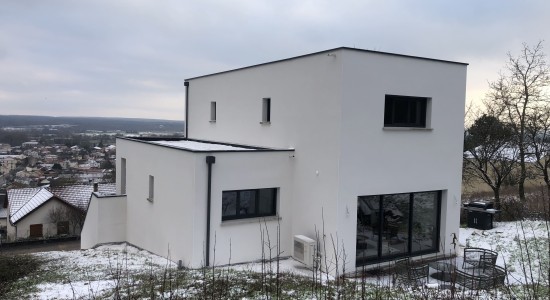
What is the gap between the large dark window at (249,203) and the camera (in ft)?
37.3

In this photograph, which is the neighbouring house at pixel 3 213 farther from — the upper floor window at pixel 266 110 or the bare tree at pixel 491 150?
the bare tree at pixel 491 150

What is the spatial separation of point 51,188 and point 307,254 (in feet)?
102

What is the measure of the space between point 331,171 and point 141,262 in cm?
559

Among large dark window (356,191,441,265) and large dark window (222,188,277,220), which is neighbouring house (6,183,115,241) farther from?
large dark window (356,191,441,265)

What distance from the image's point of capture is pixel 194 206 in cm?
1077

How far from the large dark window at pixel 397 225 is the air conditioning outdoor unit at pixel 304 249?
1.17 metres

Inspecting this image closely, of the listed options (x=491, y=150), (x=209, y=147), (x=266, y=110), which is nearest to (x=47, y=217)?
(x=209, y=147)

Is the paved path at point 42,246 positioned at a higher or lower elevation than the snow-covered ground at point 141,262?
lower

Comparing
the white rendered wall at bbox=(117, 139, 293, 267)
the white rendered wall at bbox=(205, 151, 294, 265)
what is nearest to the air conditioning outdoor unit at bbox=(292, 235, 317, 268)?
the white rendered wall at bbox=(205, 151, 294, 265)

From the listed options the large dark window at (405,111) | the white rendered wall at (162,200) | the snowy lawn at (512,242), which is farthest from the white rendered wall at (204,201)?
the snowy lawn at (512,242)

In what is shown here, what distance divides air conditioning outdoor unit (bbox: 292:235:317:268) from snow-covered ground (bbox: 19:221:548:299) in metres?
0.20

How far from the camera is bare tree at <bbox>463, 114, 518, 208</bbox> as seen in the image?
20.4 metres

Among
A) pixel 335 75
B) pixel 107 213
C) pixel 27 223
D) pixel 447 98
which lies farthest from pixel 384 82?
pixel 27 223

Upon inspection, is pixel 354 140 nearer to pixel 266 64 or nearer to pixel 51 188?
pixel 266 64
